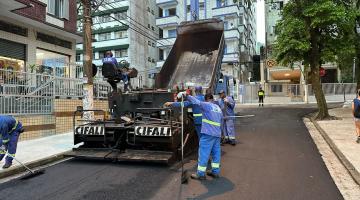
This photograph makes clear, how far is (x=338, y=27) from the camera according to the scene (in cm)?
1609

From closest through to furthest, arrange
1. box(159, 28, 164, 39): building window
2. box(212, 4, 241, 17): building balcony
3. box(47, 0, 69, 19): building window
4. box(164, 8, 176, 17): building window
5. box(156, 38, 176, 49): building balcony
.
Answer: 1. box(47, 0, 69, 19): building window
2. box(212, 4, 241, 17): building balcony
3. box(156, 38, 176, 49): building balcony
4. box(164, 8, 176, 17): building window
5. box(159, 28, 164, 39): building window

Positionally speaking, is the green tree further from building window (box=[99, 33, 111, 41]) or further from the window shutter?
building window (box=[99, 33, 111, 41])

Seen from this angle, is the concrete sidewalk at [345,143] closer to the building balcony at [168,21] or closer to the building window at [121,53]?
the building balcony at [168,21]

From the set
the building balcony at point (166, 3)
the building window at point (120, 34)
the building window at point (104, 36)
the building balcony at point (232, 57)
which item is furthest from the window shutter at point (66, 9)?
the building balcony at point (166, 3)

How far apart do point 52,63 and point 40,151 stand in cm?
790

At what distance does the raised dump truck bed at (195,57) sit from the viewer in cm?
1153

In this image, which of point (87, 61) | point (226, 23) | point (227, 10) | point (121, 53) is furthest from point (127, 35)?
point (87, 61)

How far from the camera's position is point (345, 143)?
9812 mm

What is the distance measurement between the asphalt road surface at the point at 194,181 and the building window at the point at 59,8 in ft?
39.3

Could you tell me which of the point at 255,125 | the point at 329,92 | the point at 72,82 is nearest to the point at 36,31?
the point at 72,82

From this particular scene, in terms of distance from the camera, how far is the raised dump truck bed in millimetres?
11530

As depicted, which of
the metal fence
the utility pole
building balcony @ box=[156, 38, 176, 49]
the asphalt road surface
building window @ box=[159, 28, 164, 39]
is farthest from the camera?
building window @ box=[159, 28, 164, 39]

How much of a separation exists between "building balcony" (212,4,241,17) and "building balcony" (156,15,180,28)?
522 centimetres

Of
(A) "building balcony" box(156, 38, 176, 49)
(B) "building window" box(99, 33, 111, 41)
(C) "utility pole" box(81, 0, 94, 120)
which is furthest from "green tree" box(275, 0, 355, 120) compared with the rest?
(B) "building window" box(99, 33, 111, 41)
